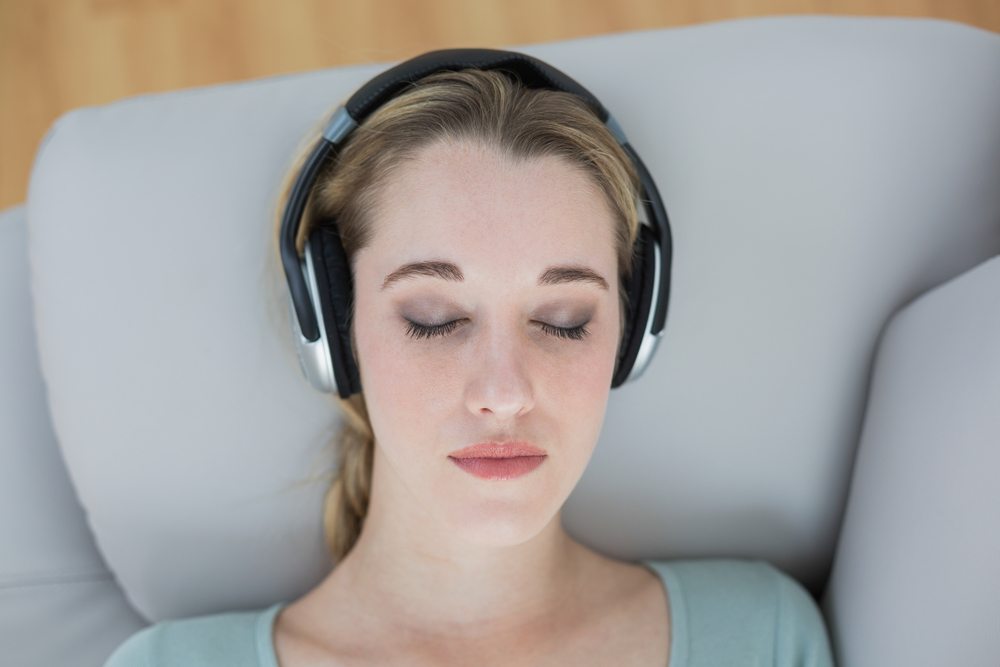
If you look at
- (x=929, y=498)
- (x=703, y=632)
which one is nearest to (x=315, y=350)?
(x=703, y=632)

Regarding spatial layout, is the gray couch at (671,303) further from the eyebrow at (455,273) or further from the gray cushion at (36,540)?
the eyebrow at (455,273)

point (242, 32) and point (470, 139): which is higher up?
point (242, 32)

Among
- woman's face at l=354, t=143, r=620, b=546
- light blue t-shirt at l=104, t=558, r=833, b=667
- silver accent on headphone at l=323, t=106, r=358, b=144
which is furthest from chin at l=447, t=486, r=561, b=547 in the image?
silver accent on headphone at l=323, t=106, r=358, b=144

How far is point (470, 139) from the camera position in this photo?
1241mm

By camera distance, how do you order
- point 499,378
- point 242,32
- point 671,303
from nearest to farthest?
1. point 499,378
2. point 671,303
3. point 242,32

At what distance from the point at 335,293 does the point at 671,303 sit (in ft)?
1.66

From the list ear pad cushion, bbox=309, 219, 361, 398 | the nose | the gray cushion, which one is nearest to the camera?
the nose

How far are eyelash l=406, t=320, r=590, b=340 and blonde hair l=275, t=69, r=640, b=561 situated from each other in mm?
117

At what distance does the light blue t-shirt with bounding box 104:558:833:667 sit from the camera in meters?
1.37

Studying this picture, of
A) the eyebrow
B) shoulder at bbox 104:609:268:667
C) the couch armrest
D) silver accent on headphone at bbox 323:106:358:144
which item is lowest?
shoulder at bbox 104:609:268:667

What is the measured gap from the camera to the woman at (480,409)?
119cm

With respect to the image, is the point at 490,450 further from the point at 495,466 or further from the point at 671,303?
the point at 671,303

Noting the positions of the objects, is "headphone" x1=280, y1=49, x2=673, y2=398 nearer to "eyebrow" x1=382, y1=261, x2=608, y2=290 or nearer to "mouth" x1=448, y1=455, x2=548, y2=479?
"eyebrow" x1=382, y1=261, x2=608, y2=290

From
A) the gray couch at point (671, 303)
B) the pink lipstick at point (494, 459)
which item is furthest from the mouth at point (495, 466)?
the gray couch at point (671, 303)
